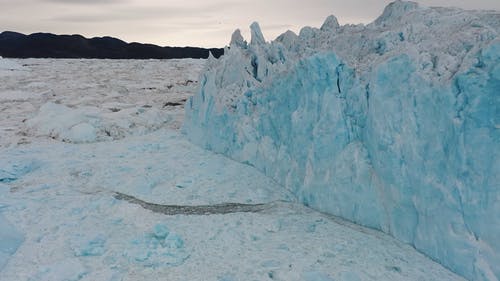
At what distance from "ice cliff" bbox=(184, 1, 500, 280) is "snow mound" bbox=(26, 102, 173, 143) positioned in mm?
3048

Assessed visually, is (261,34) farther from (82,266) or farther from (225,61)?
(82,266)

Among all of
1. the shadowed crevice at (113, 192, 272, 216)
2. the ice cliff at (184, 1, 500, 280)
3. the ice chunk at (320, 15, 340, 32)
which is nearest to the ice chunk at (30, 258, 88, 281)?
the shadowed crevice at (113, 192, 272, 216)

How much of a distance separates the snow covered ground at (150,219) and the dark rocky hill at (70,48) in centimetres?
2575

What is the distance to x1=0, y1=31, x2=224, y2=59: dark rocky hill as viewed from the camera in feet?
111

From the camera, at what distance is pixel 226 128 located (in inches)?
333

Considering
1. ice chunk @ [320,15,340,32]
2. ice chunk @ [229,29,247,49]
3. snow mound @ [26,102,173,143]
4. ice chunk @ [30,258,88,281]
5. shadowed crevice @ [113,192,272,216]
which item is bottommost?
ice chunk @ [30,258,88,281]

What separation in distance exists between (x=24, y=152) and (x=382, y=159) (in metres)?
7.15

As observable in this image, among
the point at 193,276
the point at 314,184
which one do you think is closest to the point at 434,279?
the point at 314,184

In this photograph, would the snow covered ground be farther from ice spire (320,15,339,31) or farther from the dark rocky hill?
the dark rocky hill

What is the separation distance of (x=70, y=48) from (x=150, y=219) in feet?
106

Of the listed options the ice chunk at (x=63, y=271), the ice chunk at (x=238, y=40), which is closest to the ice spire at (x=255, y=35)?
the ice chunk at (x=238, y=40)

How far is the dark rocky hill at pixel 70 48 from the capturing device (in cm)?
3378

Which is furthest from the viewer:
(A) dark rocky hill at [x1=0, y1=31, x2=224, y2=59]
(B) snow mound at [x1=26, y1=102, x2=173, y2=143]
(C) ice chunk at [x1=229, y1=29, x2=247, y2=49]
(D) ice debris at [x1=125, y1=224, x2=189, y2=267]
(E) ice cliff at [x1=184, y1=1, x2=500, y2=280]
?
(A) dark rocky hill at [x1=0, y1=31, x2=224, y2=59]

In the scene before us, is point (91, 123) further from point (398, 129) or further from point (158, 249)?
point (398, 129)
